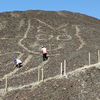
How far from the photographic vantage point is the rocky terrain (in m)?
13.9

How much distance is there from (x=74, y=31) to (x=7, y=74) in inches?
691

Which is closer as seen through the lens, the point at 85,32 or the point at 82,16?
the point at 85,32

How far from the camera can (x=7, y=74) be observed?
2047 centimetres

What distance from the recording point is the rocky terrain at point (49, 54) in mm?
13922

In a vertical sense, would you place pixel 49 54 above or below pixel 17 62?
above

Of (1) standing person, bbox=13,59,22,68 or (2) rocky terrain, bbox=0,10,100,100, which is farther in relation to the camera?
(1) standing person, bbox=13,59,22,68

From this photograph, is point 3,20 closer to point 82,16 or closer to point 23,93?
point 82,16

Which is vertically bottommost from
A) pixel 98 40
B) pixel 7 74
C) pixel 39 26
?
pixel 7 74

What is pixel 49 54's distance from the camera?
25.1 meters

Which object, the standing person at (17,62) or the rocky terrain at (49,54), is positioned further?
the standing person at (17,62)

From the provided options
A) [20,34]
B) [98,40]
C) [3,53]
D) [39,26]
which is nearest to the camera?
[3,53]

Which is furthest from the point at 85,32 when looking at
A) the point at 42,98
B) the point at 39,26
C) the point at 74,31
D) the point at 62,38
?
the point at 42,98

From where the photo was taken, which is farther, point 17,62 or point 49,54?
point 49,54

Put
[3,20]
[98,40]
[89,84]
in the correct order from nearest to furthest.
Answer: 1. [89,84]
2. [98,40]
3. [3,20]
